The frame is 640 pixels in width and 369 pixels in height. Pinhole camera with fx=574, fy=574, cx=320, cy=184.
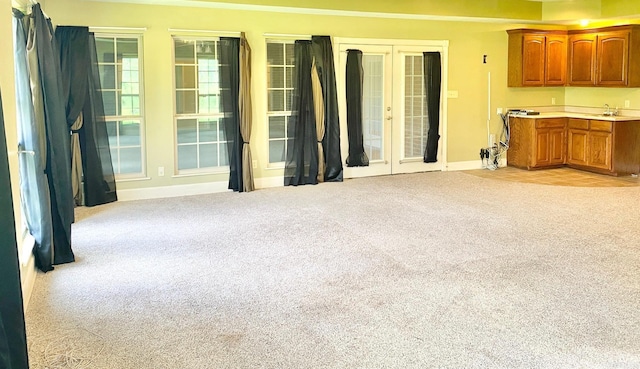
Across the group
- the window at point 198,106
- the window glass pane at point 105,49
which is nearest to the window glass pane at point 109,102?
the window glass pane at point 105,49

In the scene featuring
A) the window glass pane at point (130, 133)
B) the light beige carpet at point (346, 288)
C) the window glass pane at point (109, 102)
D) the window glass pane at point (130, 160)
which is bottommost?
the light beige carpet at point (346, 288)

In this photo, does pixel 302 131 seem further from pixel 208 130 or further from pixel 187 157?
pixel 187 157

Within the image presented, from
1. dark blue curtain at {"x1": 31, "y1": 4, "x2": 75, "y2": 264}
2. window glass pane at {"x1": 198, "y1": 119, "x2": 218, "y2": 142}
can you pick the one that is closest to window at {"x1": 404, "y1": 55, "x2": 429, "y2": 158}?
window glass pane at {"x1": 198, "y1": 119, "x2": 218, "y2": 142}

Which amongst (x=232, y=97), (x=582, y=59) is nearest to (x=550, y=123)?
(x=582, y=59)

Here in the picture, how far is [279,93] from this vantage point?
803 cm

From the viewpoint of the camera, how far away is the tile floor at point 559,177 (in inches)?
318

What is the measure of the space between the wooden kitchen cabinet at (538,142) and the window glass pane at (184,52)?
5.31m

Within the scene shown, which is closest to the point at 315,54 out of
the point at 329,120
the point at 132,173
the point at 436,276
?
the point at 329,120

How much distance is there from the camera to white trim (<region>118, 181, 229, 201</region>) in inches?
286

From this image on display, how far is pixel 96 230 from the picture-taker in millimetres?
5719

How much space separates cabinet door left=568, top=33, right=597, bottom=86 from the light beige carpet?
11.1 feet

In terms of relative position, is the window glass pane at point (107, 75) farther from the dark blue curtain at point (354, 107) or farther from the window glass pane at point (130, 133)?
the dark blue curtain at point (354, 107)

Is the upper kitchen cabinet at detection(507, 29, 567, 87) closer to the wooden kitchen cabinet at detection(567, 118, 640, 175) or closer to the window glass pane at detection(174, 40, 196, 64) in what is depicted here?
the wooden kitchen cabinet at detection(567, 118, 640, 175)

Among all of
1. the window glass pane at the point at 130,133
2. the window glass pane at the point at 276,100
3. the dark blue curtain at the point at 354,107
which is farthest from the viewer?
the dark blue curtain at the point at 354,107
